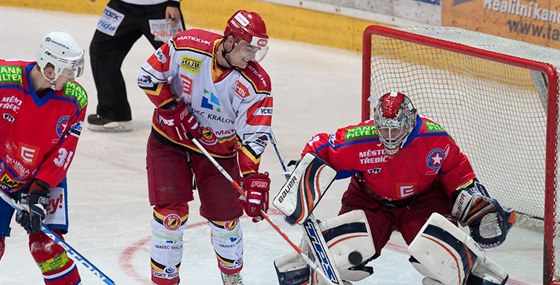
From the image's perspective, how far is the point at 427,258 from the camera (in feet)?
15.1

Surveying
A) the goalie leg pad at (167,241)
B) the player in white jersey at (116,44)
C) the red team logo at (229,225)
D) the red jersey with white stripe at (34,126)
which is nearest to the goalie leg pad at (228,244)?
the red team logo at (229,225)

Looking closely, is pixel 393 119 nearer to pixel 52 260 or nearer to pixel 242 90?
pixel 242 90

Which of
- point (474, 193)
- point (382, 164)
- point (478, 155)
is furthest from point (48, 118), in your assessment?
point (478, 155)

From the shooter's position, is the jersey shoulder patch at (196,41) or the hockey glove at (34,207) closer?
the hockey glove at (34,207)

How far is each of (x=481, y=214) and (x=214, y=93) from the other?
1089mm

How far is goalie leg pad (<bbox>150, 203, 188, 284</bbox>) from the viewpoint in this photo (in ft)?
16.2

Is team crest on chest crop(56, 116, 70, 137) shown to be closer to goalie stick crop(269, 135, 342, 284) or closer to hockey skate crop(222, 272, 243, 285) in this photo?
goalie stick crop(269, 135, 342, 284)

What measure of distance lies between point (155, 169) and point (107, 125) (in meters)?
2.59

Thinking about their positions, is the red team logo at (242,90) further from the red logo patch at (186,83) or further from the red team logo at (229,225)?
the red team logo at (229,225)

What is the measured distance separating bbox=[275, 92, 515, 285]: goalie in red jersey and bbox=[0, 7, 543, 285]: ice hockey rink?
576 mm

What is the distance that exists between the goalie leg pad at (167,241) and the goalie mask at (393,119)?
83 centimetres

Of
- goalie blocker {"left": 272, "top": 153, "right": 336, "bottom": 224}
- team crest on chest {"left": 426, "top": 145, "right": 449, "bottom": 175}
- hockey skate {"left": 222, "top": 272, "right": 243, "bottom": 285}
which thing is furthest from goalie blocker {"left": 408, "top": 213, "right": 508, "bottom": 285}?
hockey skate {"left": 222, "top": 272, "right": 243, "bottom": 285}

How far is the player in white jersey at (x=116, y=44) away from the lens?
738 cm

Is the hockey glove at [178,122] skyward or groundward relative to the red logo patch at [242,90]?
groundward
